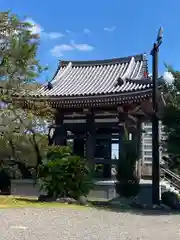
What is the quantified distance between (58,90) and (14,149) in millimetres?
3979

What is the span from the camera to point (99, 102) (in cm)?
1798

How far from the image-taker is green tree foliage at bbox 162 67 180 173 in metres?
14.2

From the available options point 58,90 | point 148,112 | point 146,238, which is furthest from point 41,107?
point 146,238

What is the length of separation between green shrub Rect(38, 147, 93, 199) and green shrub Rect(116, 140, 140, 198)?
7.62 feet

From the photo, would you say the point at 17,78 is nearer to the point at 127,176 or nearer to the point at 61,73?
the point at 127,176

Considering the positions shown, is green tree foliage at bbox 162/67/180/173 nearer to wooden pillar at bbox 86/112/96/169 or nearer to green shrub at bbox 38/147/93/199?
green shrub at bbox 38/147/93/199

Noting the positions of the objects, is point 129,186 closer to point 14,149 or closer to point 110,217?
point 110,217

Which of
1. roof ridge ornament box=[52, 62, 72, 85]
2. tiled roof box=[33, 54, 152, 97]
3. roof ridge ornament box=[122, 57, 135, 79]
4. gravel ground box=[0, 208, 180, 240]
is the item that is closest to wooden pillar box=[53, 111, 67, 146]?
tiled roof box=[33, 54, 152, 97]

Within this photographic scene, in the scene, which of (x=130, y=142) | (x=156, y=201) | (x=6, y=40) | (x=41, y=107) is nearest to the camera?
(x=6, y=40)

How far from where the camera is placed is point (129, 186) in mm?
15938

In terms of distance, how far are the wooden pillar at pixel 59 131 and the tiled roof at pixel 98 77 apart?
1323 mm

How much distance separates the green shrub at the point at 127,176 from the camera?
15953 mm

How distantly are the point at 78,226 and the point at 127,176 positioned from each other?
25.0 ft

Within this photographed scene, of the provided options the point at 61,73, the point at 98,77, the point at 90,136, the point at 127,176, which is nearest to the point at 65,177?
the point at 127,176
